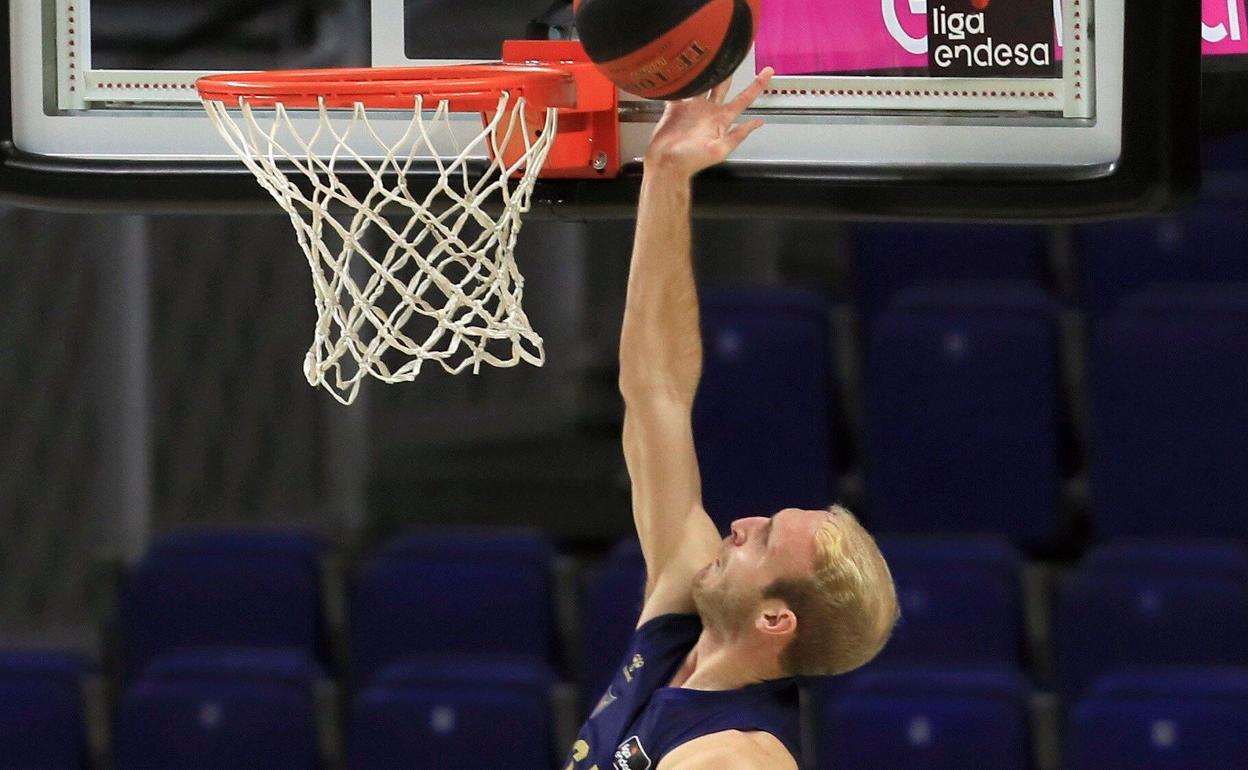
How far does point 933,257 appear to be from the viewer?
579 centimetres

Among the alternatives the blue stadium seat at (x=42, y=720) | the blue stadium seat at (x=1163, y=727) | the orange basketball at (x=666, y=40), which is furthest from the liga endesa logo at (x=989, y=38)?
the blue stadium seat at (x=42, y=720)

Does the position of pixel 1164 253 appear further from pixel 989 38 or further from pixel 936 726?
pixel 989 38

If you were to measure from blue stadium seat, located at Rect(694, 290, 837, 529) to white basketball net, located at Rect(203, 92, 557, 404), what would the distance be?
237 centimetres

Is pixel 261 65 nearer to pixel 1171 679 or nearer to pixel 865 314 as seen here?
pixel 1171 679

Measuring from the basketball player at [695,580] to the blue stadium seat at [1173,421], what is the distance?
2.53 meters

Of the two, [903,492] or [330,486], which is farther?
[330,486]

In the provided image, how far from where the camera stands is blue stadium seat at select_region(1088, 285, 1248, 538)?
4926mm

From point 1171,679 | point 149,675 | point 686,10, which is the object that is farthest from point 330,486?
point 686,10

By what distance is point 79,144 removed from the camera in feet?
9.00

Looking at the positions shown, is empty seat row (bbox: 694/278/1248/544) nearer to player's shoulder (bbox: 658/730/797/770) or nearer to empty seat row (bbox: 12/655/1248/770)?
empty seat row (bbox: 12/655/1248/770)

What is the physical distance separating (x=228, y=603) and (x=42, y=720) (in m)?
0.56

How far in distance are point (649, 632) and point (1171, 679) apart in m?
1.83

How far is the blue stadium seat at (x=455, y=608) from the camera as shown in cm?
480

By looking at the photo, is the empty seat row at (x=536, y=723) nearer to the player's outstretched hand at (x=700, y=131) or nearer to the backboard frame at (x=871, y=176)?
the backboard frame at (x=871, y=176)
